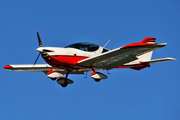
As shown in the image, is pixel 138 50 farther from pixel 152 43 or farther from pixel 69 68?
pixel 69 68

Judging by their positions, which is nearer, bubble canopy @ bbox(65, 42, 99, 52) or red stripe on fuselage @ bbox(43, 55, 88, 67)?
red stripe on fuselage @ bbox(43, 55, 88, 67)

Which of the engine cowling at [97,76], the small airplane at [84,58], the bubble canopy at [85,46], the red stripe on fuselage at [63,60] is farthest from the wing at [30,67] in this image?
the engine cowling at [97,76]

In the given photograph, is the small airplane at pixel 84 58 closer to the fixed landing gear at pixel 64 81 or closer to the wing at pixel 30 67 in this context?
the fixed landing gear at pixel 64 81

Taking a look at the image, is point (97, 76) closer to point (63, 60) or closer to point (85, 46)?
point (85, 46)

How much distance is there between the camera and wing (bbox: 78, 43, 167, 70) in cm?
1786

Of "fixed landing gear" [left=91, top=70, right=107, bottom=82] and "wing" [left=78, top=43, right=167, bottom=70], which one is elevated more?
"wing" [left=78, top=43, right=167, bottom=70]

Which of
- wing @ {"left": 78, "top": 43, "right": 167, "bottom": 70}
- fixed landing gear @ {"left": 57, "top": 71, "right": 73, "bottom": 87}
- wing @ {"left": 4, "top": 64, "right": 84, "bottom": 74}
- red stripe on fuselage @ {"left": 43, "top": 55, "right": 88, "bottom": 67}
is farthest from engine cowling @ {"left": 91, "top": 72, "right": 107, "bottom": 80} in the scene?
wing @ {"left": 4, "top": 64, "right": 84, "bottom": 74}

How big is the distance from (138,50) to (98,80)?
3889mm

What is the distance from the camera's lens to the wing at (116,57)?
17859 mm

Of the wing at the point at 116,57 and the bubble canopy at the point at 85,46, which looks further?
the bubble canopy at the point at 85,46

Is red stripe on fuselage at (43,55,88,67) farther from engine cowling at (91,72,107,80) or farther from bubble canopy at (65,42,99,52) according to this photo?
engine cowling at (91,72,107,80)

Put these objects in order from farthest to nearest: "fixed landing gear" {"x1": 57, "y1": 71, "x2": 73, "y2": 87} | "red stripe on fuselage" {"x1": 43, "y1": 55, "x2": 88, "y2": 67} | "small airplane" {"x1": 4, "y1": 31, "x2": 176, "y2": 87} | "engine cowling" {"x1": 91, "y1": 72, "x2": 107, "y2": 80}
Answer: "fixed landing gear" {"x1": 57, "y1": 71, "x2": 73, "y2": 87} → "engine cowling" {"x1": 91, "y1": 72, "x2": 107, "y2": 80} → "red stripe on fuselage" {"x1": 43, "y1": 55, "x2": 88, "y2": 67} → "small airplane" {"x1": 4, "y1": 31, "x2": 176, "y2": 87}

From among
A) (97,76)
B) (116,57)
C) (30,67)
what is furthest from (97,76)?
(30,67)

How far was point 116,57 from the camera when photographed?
1962cm
